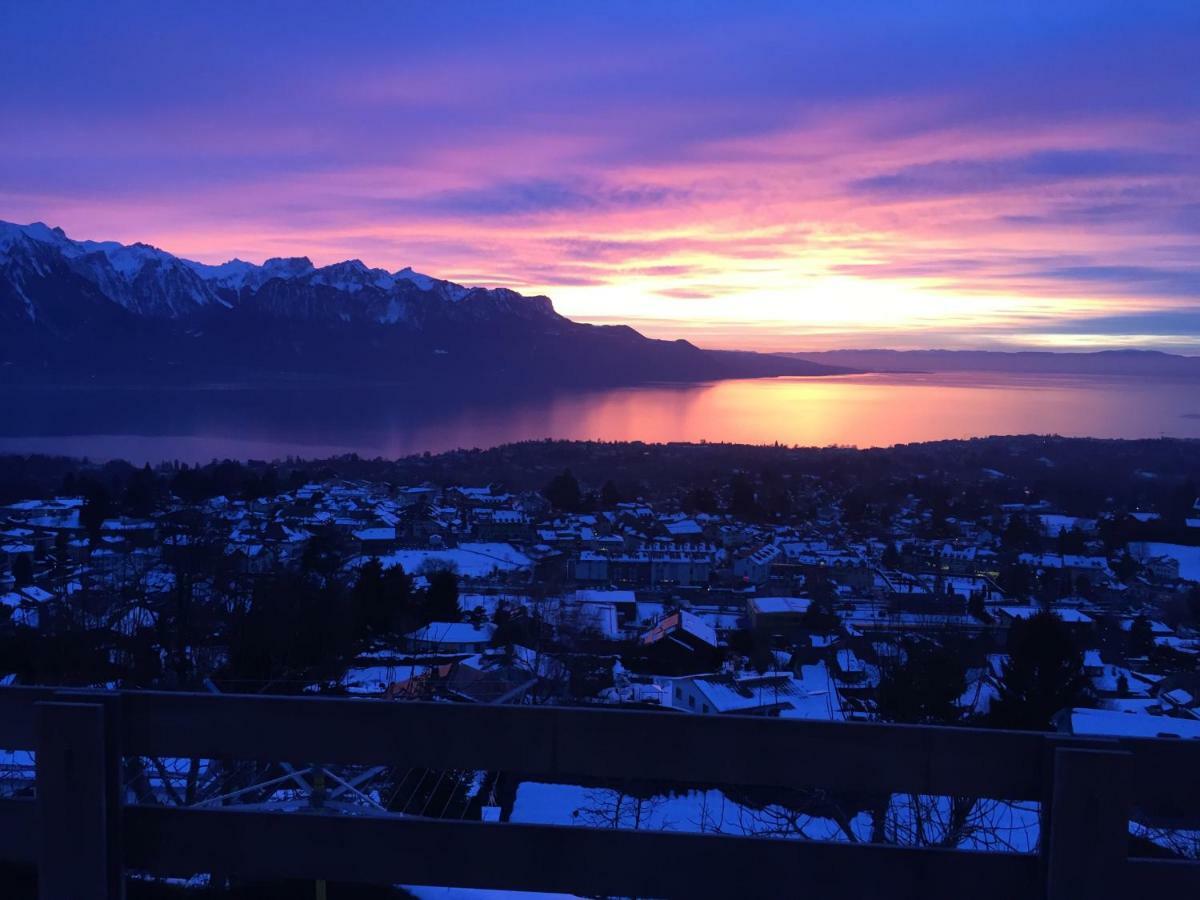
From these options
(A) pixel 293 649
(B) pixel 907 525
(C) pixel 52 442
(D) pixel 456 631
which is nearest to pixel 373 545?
(D) pixel 456 631

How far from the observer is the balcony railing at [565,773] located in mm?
1305

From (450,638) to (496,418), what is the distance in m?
38.3

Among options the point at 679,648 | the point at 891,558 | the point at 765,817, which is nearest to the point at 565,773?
the point at 765,817

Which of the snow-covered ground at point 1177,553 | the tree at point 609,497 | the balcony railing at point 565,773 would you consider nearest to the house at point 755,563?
the tree at point 609,497

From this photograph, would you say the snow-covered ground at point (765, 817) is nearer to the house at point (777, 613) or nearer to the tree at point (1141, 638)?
the house at point (777, 613)

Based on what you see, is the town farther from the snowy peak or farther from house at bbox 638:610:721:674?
the snowy peak

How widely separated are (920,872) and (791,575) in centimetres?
1165

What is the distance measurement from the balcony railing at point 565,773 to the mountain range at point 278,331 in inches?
2333

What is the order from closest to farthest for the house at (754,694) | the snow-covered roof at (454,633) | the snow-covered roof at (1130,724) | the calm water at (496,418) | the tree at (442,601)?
the snow-covered roof at (1130,724), the house at (754,694), the snow-covered roof at (454,633), the tree at (442,601), the calm water at (496,418)

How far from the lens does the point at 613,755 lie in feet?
A: 4.45

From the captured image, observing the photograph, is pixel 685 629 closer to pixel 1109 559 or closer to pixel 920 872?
pixel 920 872

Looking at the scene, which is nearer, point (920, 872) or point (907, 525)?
point (920, 872)

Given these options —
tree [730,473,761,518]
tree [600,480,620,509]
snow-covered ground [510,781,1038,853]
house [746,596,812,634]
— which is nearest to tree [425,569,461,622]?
house [746,596,812,634]

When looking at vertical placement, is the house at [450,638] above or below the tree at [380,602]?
below
